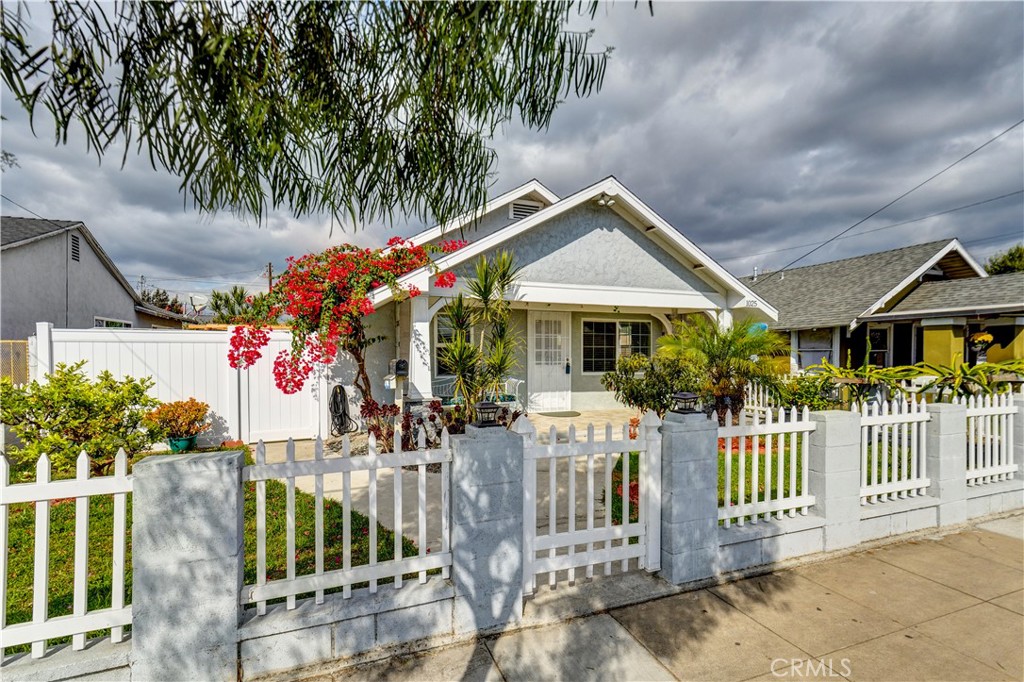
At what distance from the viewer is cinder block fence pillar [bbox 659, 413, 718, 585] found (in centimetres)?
328

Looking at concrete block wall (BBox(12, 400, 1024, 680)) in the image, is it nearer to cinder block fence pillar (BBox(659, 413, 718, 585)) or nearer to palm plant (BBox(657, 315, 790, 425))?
cinder block fence pillar (BBox(659, 413, 718, 585))

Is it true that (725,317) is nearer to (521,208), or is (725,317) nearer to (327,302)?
(521,208)

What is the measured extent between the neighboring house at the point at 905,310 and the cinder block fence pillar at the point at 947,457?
7562mm

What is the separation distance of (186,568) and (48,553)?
65cm

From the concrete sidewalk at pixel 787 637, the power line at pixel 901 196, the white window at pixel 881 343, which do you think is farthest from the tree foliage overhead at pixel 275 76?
the white window at pixel 881 343

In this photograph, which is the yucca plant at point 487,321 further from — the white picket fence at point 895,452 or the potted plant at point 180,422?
the white picket fence at point 895,452

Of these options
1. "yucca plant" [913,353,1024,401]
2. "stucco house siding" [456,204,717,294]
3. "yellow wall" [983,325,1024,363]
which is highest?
"stucco house siding" [456,204,717,294]

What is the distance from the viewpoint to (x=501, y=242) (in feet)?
28.1

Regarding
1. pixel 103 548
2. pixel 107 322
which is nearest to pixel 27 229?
pixel 107 322

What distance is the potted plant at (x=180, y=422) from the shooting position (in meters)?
6.85

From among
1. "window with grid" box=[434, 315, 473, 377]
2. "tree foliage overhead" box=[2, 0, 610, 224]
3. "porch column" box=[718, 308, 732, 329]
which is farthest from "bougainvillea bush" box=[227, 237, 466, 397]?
"porch column" box=[718, 308, 732, 329]

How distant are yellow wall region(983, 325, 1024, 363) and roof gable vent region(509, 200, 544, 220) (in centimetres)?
1306

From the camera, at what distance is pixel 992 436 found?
215 inches

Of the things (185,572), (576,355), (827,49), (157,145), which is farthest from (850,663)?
(576,355)
